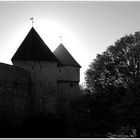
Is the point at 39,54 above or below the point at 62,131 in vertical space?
above

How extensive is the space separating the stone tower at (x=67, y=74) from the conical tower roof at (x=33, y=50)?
4.39 meters

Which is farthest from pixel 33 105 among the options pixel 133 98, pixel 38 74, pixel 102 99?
pixel 133 98

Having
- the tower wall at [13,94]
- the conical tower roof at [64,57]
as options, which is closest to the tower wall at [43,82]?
the tower wall at [13,94]

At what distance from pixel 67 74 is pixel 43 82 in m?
6.04

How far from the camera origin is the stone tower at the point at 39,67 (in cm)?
3512

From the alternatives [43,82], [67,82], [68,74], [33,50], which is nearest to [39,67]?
[43,82]

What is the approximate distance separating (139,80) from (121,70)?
178cm

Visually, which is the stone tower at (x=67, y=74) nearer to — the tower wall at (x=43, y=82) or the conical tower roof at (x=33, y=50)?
the tower wall at (x=43, y=82)

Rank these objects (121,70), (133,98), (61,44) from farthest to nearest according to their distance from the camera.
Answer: (61,44), (121,70), (133,98)

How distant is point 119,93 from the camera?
97.2 ft

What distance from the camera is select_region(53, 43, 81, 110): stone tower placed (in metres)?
40.4

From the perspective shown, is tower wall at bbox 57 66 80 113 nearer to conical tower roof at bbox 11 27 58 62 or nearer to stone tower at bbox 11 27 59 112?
stone tower at bbox 11 27 59 112

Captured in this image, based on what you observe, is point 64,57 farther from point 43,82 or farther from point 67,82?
point 43,82

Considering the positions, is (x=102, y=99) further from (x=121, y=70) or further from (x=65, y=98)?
(x=65, y=98)
